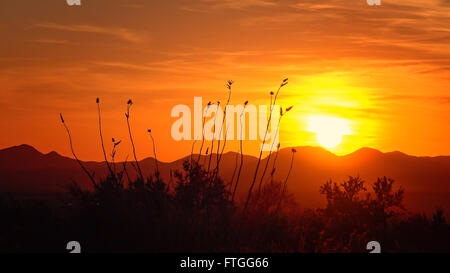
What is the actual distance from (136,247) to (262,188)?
2.54 m

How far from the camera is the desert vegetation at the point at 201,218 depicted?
28.5 ft

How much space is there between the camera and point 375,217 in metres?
11.2

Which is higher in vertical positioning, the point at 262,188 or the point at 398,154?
the point at 398,154

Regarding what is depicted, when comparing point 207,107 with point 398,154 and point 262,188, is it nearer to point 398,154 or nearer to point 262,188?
point 262,188

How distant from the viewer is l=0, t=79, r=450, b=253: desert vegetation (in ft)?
28.5

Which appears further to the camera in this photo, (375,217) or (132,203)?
(375,217)

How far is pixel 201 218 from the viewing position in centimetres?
925
